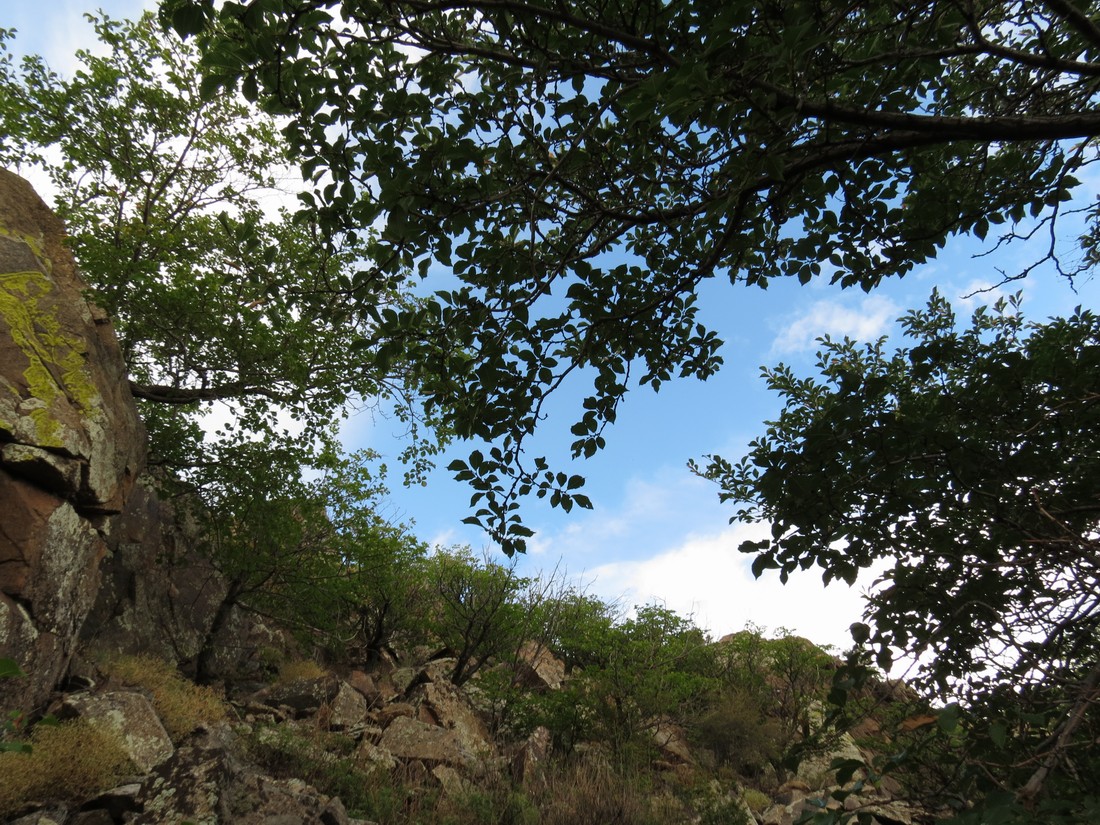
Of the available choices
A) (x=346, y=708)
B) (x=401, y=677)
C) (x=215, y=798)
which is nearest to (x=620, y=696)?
(x=346, y=708)

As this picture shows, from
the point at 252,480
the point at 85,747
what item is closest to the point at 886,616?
the point at 85,747

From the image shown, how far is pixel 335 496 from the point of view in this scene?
15844mm

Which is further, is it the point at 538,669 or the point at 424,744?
the point at 538,669

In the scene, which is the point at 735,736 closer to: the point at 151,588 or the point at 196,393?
the point at 151,588

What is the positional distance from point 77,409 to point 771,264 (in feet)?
30.1

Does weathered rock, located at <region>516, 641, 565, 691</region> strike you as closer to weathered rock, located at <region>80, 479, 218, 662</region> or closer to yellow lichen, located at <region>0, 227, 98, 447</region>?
weathered rock, located at <region>80, 479, 218, 662</region>

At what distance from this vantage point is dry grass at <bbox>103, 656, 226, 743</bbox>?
30.9 feet

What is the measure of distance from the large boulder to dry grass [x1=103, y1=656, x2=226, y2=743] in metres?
1.71

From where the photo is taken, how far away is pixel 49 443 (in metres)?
7.95

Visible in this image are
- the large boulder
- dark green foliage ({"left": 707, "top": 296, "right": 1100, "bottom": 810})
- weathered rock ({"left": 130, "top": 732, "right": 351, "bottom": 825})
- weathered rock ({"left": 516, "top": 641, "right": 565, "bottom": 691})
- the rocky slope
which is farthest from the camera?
weathered rock ({"left": 516, "top": 641, "right": 565, "bottom": 691})

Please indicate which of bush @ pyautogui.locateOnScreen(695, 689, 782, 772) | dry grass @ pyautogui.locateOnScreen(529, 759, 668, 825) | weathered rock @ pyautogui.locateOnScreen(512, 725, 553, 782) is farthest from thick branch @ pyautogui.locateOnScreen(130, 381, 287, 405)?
bush @ pyautogui.locateOnScreen(695, 689, 782, 772)

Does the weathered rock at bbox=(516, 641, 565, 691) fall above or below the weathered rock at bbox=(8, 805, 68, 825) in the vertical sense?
above

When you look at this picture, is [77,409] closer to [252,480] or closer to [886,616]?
[252,480]

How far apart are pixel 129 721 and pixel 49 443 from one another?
3675 millimetres
